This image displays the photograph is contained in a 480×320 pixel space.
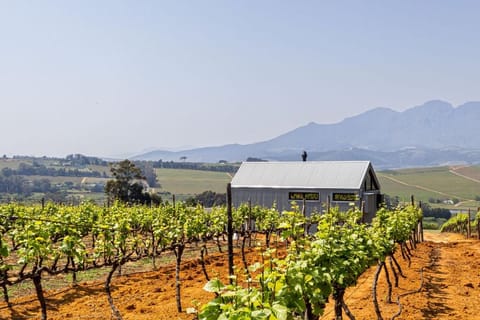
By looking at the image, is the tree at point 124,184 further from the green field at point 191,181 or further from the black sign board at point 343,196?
the green field at point 191,181

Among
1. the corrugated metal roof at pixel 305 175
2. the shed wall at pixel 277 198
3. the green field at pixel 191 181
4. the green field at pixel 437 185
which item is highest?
the corrugated metal roof at pixel 305 175

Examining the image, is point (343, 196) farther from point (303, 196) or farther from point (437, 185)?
point (437, 185)

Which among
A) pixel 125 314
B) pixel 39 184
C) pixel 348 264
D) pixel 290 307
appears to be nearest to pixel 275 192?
pixel 125 314

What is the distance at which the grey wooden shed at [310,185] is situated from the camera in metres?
31.5

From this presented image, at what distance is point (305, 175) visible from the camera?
33.8 m

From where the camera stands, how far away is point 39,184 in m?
115

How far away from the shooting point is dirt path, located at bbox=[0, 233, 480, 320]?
39.7 feet

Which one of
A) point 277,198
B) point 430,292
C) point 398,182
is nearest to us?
point 430,292

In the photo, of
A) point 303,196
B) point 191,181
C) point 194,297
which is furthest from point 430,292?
point 191,181

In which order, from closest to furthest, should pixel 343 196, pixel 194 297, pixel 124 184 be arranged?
pixel 194 297 < pixel 343 196 < pixel 124 184

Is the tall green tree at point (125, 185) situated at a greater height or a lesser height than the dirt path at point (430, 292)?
greater

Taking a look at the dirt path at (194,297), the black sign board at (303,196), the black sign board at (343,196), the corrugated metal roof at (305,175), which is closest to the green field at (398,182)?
the corrugated metal roof at (305,175)

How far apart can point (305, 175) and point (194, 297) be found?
69.6 feet

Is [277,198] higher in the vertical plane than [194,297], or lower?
higher
